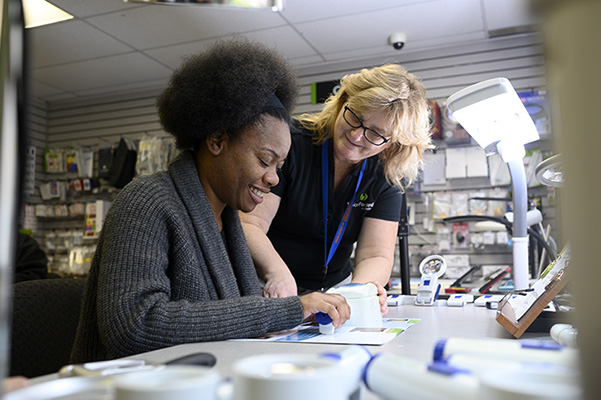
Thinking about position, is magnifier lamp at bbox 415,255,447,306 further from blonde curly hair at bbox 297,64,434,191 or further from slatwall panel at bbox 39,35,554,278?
slatwall panel at bbox 39,35,554,278

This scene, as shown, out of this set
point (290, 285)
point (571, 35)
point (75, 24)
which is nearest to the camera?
point (571, 35)

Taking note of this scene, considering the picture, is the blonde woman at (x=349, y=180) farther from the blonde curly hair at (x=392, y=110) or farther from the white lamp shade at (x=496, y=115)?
the white lamp shade at (x=496, y=115)

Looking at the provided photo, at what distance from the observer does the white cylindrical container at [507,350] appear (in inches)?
20.3

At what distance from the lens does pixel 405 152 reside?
233cm

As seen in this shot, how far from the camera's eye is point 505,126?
201 cm

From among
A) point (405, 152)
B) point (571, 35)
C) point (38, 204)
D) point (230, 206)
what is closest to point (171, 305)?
point (230, 206)

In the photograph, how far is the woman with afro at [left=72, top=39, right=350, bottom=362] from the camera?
116 centimetres

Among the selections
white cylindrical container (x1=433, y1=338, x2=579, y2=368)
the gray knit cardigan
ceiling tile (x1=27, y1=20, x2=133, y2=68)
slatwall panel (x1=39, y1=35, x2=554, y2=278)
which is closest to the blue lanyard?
the gray knit cardigan

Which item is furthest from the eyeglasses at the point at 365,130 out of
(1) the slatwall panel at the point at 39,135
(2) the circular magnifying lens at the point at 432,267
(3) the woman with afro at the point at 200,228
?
(1) the slatwall panel at the point at 39,135

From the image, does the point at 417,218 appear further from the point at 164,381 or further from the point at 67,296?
the point at 164,381

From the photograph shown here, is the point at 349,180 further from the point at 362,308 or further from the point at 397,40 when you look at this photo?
the point at 397,40

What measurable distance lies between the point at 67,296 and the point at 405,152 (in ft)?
4.94

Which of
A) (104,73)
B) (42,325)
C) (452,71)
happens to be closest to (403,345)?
(42,325)

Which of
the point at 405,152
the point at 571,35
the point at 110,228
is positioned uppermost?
the point at 405,152
